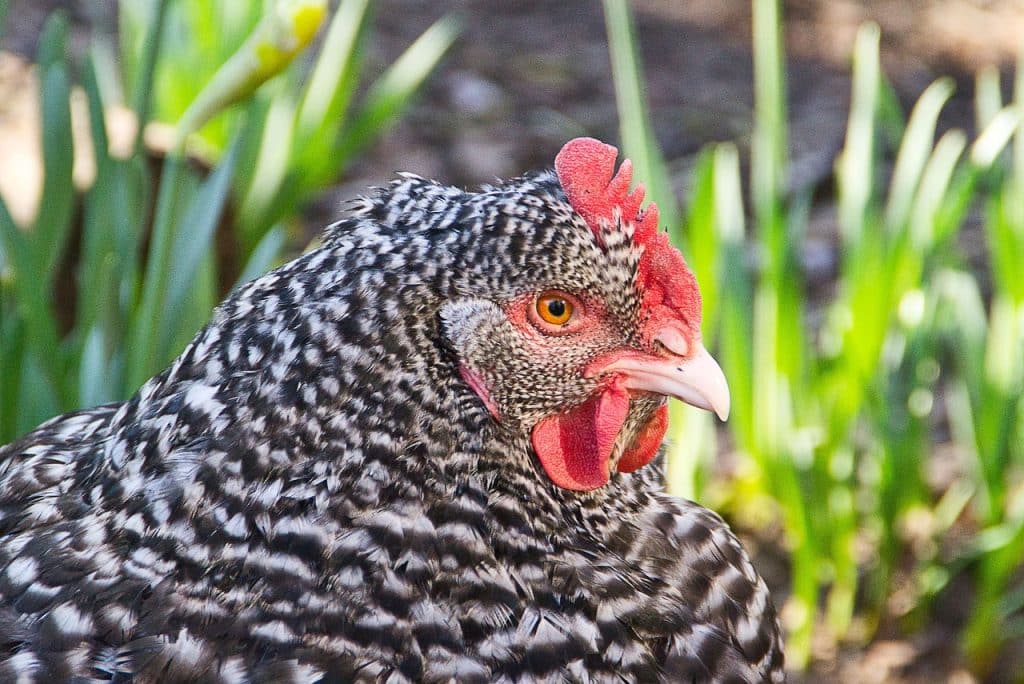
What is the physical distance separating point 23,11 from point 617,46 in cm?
248

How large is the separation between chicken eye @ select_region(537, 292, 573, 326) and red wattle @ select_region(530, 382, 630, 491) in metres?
0.10

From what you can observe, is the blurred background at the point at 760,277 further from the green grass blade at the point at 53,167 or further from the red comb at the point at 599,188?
the red comb at the point at 599,188

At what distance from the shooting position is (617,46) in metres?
2.06

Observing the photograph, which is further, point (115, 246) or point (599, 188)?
point (115, 246)

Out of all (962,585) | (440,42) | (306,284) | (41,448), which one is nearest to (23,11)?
(440,42)

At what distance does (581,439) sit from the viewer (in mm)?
1274

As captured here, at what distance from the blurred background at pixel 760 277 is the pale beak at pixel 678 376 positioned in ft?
1.36

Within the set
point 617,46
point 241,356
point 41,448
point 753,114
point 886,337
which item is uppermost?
point 753,114

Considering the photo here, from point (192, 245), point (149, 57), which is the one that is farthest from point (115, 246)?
point (149, 57)

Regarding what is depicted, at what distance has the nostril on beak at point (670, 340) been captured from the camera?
1.26m

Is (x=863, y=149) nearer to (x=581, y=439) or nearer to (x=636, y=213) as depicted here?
(x=636, y=213)

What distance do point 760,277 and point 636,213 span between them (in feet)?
3.68

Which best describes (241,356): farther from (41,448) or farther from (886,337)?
(886,337)

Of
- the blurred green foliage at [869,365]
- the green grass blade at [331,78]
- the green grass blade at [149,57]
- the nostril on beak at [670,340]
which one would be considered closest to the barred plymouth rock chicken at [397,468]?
the nostril on beak at [670,340]
